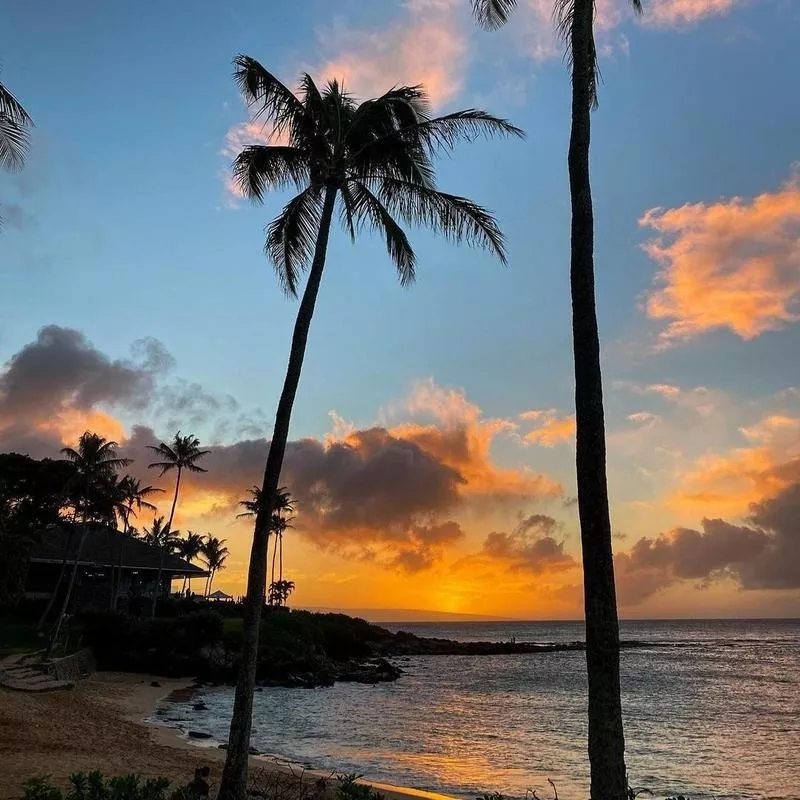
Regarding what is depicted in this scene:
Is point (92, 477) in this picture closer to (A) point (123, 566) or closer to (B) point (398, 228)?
(A) point (123, 566)

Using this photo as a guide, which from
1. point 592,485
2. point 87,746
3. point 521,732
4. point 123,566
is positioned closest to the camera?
point 592,485

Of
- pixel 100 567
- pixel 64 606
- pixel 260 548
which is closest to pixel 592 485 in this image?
pixel 260 548

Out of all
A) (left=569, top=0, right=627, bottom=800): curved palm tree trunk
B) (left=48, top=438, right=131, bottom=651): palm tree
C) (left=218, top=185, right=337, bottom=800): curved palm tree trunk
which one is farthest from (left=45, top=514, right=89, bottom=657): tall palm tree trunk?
(left=569, top=0, right=627, bottom=800): curved palm tree trunk

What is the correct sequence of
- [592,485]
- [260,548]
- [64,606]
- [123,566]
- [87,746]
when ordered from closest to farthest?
[592,485], [260,548], [87,746], [64,606], [123,566]

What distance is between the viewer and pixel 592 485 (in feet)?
21.8

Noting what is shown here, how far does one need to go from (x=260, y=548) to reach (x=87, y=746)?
32.3ft

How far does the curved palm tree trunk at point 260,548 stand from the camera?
947cm

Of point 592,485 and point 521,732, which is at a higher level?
point 592,485

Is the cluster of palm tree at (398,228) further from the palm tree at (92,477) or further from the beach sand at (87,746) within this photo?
the palm tree at (92,477)

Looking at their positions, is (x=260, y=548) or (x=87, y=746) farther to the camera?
(x=87, y=746)

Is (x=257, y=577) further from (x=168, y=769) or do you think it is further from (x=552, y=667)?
(x=552, y=667)

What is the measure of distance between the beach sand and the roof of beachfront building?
1969 centimetres

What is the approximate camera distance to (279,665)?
4581cm

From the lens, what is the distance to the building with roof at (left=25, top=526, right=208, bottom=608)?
147 feet
